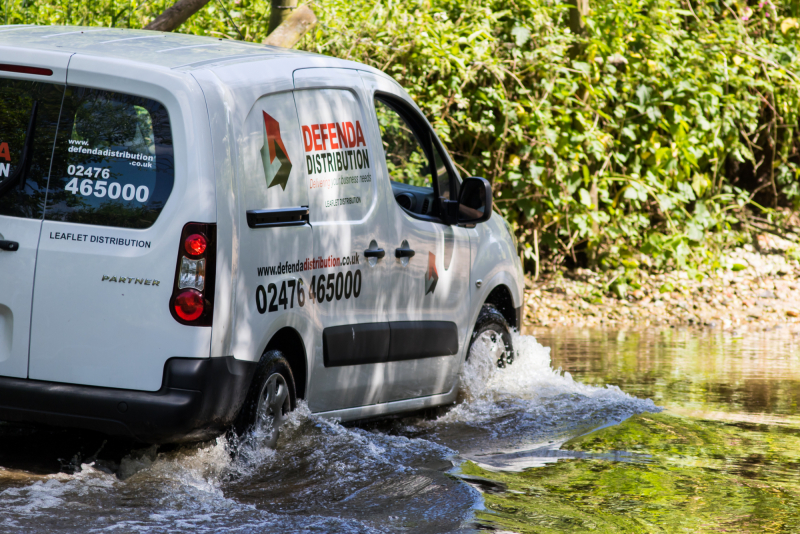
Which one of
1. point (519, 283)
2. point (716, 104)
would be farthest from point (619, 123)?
point (519, 283)

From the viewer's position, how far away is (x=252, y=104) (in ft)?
14.6

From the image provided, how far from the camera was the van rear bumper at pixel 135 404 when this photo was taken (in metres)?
4.01

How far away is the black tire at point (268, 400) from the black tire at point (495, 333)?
198cm

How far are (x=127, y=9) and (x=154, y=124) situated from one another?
477 centimetres

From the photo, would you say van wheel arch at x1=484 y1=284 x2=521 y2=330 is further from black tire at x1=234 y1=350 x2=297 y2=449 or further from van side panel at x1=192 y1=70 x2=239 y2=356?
van side panel at x1=192 y1=70 x2=239 y2=356

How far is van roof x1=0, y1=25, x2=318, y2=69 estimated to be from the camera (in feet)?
14.1

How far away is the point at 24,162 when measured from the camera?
13.7 feet

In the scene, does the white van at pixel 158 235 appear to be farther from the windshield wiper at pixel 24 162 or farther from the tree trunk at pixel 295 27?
the tree trunk at pixel 295 27

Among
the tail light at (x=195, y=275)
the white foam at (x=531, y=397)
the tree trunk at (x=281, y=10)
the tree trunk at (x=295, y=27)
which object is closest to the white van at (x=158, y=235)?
the tail light at (x=195, y=275)

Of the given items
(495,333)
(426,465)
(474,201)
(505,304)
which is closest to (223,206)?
(426,465)

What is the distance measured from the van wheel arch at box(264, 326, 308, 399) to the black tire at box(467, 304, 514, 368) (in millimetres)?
1824

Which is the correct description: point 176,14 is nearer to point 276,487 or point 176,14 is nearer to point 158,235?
point 158,235

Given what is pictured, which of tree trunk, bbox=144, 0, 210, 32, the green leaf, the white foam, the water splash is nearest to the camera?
the water splash

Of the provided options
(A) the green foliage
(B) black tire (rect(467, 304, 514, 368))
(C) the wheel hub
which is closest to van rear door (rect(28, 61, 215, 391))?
(C) the wheel hub
